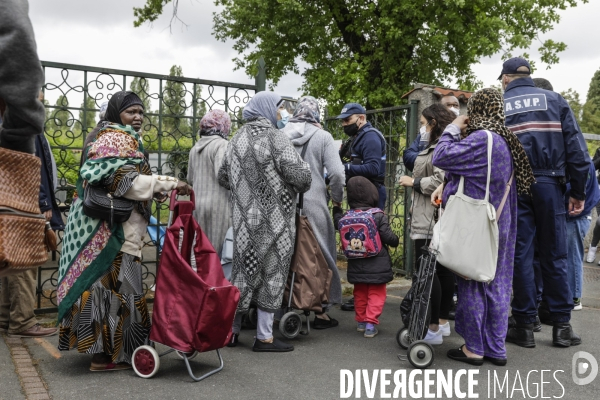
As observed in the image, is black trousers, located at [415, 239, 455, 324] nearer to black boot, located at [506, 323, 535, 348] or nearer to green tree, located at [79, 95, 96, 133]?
black boot, located at [506, 323, 535, 348]

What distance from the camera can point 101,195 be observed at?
4.21 m

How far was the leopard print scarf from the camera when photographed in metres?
4.60

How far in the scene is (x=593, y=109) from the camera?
206 ft

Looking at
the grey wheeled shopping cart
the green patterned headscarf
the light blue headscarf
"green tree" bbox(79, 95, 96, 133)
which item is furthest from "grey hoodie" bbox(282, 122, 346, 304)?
"green tree" bbox(79, 95, 96, 133)

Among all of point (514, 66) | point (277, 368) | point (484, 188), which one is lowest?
point (277, 368)

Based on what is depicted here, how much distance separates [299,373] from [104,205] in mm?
1698

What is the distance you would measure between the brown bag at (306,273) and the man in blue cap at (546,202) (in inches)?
61.7

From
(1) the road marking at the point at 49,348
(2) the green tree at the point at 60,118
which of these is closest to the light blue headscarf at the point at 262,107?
(2) the green tree at the point at 60,118

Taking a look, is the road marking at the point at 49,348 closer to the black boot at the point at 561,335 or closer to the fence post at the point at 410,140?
the black boot at the point at 561,335

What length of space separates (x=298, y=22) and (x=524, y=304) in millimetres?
17519

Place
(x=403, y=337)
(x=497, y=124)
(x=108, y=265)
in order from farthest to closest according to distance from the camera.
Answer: (x=403, y=337) < (x=497, y=124) < (x=108, y=265)

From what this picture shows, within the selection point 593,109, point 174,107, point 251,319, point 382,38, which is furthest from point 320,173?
point 593,109

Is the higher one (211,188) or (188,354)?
(211,188)

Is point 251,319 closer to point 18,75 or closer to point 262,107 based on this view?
point 262,107
